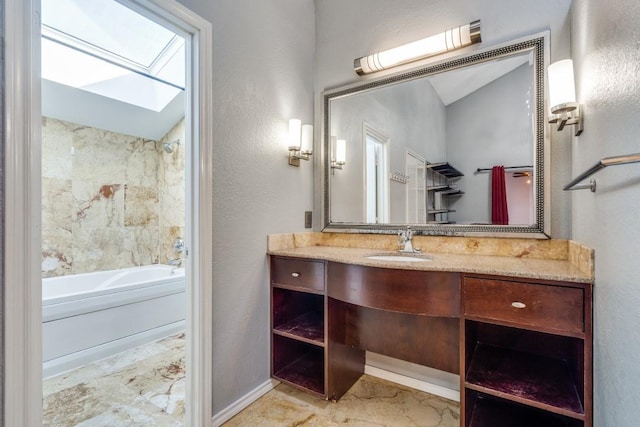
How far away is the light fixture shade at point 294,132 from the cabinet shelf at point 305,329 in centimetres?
115

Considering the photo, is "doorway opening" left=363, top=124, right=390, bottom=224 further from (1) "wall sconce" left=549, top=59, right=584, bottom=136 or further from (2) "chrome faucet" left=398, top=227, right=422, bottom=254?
(1) "wall sconce" left=549, top=59, right=584, bottom=136

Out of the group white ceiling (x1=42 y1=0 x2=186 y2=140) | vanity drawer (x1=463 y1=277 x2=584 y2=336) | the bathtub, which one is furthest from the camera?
white ceiling (x1=42 y1=0 x2=186 y2=140)

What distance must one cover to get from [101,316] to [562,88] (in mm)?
3168

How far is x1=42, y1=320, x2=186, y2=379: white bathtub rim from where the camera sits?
80.4 inches

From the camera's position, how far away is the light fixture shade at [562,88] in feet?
4.03

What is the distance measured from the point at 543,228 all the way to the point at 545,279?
0.49 metres

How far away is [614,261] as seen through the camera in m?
0.83

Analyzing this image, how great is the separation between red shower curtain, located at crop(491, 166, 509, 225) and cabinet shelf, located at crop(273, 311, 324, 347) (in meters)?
1.16

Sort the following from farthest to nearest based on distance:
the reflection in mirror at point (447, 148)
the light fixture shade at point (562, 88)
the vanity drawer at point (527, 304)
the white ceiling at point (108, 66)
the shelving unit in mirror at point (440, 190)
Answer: the white ceiling at point (108, 66) < the shelving unit in mirror at point (440, 190) < the reflection in mirror at point (447, 148) < the light fixture shade at point (562, 88) < the vanity drawer at point (527, 304)

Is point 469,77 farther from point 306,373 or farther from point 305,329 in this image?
point 306,373

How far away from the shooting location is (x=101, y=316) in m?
2.31

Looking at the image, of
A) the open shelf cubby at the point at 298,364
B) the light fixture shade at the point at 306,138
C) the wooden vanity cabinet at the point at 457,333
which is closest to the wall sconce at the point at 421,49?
the light fixture shade at the point at 306,138

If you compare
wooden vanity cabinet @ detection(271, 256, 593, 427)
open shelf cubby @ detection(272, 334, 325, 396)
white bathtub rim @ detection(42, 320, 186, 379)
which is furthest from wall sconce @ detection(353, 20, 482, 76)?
white bathtub rim @ detection(42, 320, 186, 379)

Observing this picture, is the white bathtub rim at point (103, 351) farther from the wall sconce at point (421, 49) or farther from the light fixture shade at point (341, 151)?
the wall sconce at point (421, 49)
